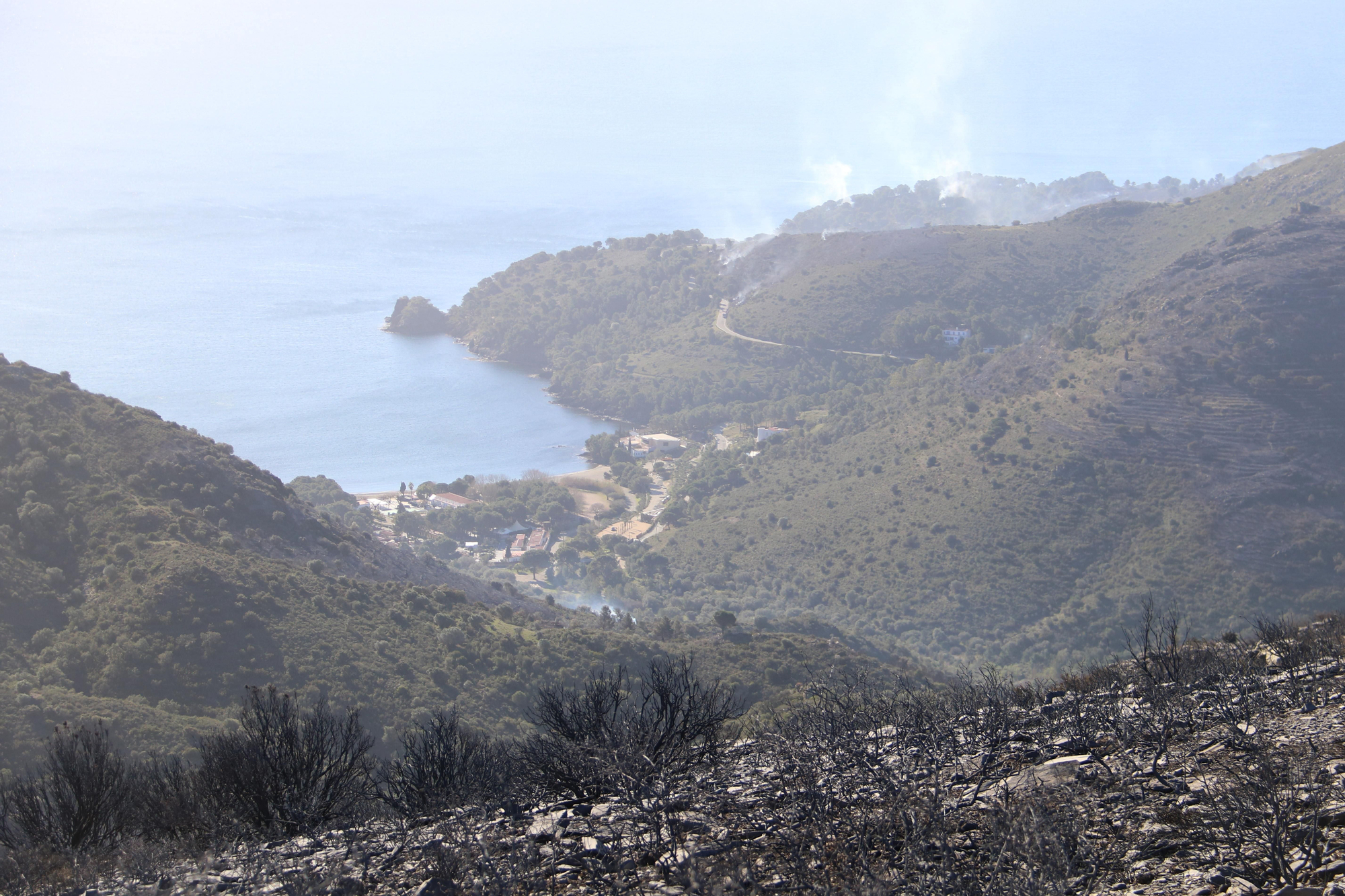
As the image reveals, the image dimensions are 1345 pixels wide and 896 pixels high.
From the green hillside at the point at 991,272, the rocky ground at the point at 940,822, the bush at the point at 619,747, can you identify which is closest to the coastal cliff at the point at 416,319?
the green hillside at the point at 991,272

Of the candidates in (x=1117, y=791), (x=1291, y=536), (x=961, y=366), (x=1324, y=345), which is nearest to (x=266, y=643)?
(x=1117, y=791)

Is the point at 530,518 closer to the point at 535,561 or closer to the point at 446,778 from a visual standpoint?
the point at 535,561

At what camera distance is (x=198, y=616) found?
1794 centimetres

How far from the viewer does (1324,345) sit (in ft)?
130

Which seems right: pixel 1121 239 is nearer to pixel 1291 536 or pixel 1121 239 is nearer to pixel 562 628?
pixel 1291 536

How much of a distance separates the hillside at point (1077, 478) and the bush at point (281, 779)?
25004 millimetres

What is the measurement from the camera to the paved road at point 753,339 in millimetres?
69438

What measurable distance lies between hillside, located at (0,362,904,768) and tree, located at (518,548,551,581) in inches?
743

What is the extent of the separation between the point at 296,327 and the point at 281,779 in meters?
105

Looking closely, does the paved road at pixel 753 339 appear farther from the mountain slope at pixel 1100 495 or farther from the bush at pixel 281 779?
the bush at pixel 281 779

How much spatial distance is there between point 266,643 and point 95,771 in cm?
1203

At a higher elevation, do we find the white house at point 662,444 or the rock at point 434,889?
the rock at point 434,889

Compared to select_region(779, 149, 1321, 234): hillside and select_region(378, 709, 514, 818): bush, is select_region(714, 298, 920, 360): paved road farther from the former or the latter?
select_region(378, 709, 514, 818): bush

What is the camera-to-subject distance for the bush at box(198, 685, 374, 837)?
6.62 meters
